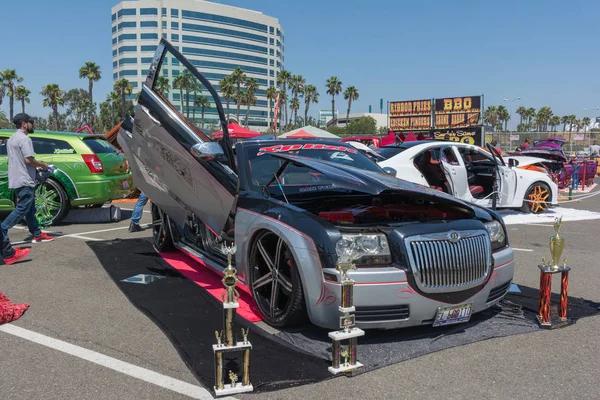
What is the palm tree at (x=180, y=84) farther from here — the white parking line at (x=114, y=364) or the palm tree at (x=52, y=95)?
the palm tree at (x=52, y=95)

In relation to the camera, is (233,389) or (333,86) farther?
(333,86)

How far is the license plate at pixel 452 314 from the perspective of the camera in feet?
11.3

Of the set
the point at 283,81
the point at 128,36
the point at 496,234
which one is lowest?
the point at 496,234

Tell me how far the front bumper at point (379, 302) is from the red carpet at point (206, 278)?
938 millimetres

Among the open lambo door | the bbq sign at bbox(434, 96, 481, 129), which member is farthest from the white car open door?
the bbq sign at bbox(434, 96, 481, 129)

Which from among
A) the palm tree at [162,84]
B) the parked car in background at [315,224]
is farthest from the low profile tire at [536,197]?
the palm tree at [162,84]

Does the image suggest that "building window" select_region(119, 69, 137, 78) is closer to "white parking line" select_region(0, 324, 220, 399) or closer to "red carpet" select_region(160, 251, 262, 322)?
"red carpet" select_region(160, 251, 262, 322)

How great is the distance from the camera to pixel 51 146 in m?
9.14

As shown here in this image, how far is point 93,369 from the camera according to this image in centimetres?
317

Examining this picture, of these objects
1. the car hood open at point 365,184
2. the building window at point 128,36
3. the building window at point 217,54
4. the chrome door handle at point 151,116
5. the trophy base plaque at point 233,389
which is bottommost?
the trophy base plaque at point 233,389

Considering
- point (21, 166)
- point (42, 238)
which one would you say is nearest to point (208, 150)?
point (21, 166)

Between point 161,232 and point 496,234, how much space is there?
14.0ft

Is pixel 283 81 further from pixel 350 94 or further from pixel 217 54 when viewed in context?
pixel 217 54

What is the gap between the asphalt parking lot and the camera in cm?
288
